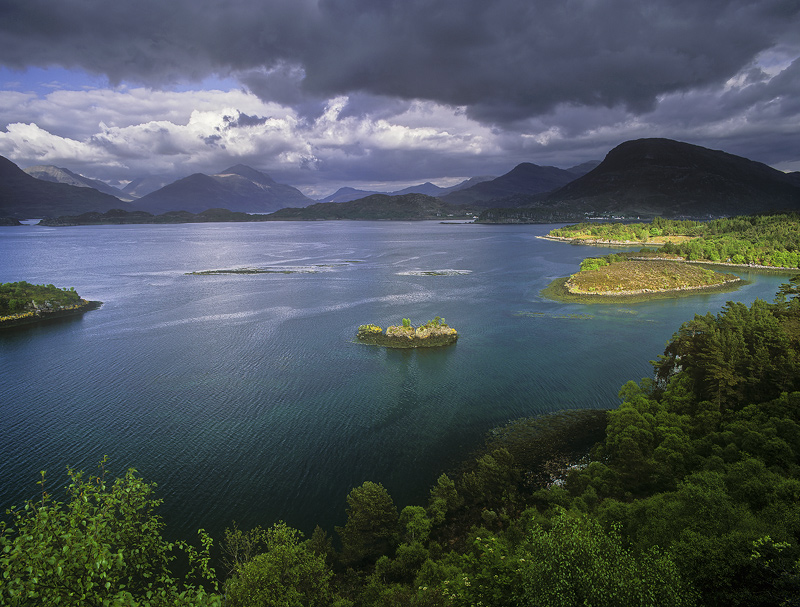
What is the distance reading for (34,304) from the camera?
2670 inches

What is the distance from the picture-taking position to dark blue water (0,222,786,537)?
2802 cm

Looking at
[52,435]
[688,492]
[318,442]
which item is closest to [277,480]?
[318,442]

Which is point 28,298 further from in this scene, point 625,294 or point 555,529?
point 625,294

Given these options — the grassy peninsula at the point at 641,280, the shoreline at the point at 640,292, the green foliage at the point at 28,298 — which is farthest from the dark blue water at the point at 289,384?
the green foliage at the point at 28,298

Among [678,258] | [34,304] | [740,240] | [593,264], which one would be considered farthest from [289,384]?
[740,240]

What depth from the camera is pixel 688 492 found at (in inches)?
702

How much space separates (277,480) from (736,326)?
128 ft

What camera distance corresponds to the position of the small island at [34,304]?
65450mm

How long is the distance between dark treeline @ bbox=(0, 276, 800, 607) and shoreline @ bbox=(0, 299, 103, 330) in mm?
55324

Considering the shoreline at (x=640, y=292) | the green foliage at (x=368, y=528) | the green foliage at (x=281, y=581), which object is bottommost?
the green foliage at (x=368, y=528)

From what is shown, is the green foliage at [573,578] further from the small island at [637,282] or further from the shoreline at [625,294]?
the small island at [637,282]

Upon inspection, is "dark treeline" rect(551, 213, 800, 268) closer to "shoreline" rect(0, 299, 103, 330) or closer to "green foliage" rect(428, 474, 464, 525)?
"green foliage" rect(428, 474, 464, 525)

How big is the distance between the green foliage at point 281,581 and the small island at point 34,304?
71144 mm

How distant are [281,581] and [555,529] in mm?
10441
